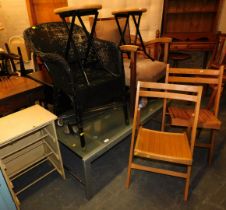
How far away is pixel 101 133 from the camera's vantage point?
1697 millimetres

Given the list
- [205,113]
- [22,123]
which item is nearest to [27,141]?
[22,123]

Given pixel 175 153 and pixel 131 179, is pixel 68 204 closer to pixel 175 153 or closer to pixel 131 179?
pixel 131 179

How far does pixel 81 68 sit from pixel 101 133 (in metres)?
0.56

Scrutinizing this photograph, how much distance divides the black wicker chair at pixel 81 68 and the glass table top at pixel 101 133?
0.08 meters

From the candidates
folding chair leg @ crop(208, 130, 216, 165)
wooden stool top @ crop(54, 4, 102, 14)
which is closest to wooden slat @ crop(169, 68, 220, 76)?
folding chair leg @ crop(208, 130, 216, 165)

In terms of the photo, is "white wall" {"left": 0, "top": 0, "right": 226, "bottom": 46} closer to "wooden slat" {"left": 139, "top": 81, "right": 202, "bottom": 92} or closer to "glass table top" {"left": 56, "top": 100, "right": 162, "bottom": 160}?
"glass table top" {"left": 56, "top": 100, "right": 162, "bottom": 160}

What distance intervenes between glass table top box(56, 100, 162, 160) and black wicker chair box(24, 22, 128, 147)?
0.08m

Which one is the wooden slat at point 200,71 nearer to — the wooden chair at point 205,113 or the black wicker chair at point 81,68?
the wooden chair at point 205,113

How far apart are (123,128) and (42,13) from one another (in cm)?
330

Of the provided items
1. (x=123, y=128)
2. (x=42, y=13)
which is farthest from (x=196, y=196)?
(x=42, y=13)

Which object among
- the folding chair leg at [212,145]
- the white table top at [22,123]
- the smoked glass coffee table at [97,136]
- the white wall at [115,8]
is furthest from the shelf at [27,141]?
the white wall at [115,8]

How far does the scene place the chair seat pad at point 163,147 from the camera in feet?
4.23

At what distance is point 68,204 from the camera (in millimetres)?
1456

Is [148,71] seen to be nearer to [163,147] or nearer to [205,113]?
[205,113]
